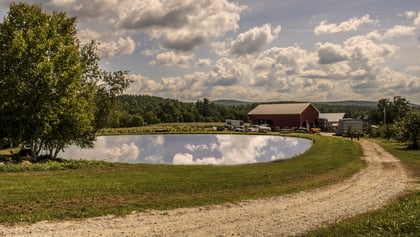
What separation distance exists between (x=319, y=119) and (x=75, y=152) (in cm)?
5890

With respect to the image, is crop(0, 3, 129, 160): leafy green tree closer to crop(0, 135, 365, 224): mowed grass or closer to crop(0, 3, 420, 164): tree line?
crop(0, 3, 420, 164): tree line

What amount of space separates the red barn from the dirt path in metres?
65.9

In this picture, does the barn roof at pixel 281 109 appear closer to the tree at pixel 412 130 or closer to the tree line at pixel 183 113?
the tree line at pixel 183 113

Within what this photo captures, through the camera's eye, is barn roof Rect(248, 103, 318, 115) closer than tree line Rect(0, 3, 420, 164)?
No

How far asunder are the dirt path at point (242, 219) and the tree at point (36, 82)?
17623 mm

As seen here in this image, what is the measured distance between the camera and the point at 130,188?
1683 centimetres

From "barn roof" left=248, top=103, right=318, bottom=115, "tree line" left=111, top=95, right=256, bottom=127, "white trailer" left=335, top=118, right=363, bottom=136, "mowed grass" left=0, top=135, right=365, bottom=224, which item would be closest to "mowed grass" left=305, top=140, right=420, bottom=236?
"mowed grass" left=0, top=135, right=365, bottom=224

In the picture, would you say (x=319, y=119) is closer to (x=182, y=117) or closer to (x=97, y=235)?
(x=182, y=117)

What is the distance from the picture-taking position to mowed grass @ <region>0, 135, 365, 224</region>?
42.6 feet

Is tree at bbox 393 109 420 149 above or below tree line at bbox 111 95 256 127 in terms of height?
below

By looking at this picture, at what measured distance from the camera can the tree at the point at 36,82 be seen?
2641 cm

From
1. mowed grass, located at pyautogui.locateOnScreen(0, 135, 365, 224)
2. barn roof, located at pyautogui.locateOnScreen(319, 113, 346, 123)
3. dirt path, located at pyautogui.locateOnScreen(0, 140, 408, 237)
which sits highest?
barn roof, located at pyautogui.locateOnScreen(319, 113, 346, 123)

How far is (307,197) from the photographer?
605 inches

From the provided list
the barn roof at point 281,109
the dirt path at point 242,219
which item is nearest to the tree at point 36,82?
the dirt path at point 242,219
